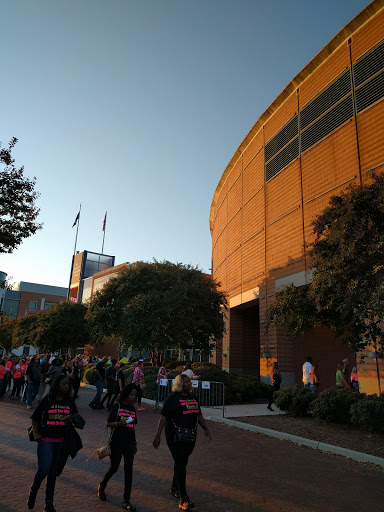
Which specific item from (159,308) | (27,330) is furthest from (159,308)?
(27,330)

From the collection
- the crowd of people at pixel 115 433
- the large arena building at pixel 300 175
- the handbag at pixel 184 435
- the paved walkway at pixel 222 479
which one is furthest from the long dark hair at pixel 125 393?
the large arena building at pixel 300 175

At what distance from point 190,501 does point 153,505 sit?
0.50 meters

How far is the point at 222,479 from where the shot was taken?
243 inches

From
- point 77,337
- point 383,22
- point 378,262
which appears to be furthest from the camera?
point 77,337

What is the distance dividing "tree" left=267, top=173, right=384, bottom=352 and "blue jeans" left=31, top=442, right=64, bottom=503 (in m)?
6.99

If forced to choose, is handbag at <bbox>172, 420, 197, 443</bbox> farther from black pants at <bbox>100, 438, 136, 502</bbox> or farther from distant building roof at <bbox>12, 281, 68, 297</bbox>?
distant building roof at <bbox>12, 281, 68, 297</bbox>

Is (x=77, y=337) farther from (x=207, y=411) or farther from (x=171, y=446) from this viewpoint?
(x=171, y=446)

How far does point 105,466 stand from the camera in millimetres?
6691

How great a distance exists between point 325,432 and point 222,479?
5.01 m

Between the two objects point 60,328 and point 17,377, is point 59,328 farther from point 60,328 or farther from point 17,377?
point 17,377

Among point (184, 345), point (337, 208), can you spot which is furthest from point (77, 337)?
point (337, 208)

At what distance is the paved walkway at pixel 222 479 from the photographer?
5.07 metres

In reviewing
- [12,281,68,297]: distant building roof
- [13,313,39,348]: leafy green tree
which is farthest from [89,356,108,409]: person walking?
[12,281,68,297]: distant building roof

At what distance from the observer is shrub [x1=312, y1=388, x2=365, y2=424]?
35.0ft
